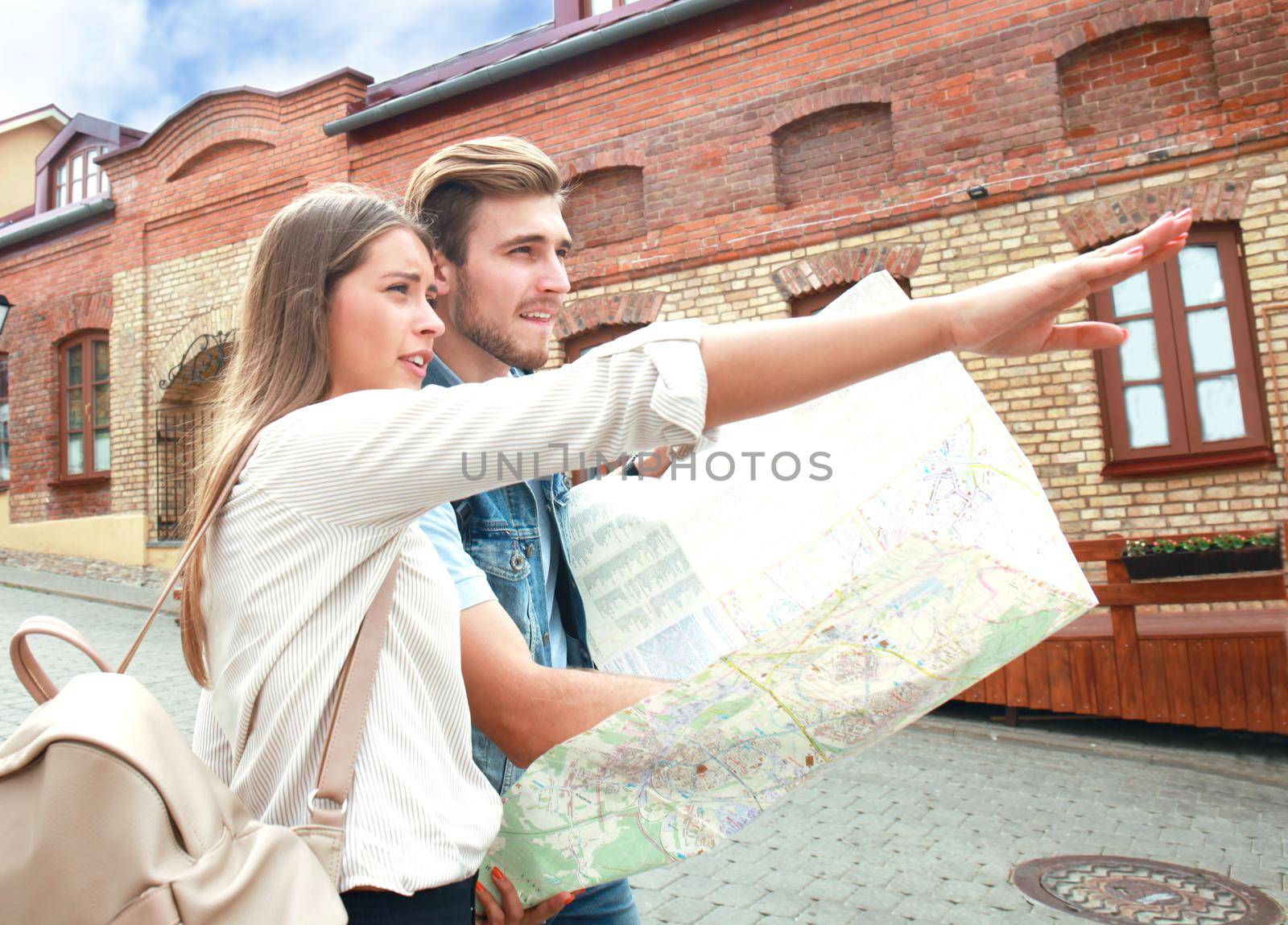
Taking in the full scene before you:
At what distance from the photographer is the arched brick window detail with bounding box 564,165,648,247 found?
33.9 ft

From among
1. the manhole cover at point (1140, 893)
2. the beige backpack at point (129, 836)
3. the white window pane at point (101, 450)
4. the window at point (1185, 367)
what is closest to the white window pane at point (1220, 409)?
the window at point (1185, 367)

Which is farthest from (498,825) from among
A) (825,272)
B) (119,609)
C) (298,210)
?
(119,609)

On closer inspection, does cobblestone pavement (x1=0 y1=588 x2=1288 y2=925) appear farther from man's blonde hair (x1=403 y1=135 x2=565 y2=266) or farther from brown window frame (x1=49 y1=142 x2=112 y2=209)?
brown window frame (x1=49 y1=142 x2=112 y2=209)

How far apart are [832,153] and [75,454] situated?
12.5 metres

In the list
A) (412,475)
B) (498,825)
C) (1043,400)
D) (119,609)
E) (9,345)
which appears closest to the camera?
(412,475)

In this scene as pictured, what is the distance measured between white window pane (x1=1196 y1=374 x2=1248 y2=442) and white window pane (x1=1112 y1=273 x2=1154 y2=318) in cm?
80

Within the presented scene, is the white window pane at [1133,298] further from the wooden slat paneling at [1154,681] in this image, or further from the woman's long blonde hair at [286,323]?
the woman's long blonde hair at [286,323]

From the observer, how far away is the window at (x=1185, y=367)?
7.77 meters

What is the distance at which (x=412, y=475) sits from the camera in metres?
0.96

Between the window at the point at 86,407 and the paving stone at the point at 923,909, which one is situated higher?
the window at the point at 86,407

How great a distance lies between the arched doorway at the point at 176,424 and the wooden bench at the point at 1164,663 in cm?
1097

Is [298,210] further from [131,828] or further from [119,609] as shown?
[119,609]

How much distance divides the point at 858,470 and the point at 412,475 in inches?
24.5

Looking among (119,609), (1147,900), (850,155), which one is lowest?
(1147,900)
